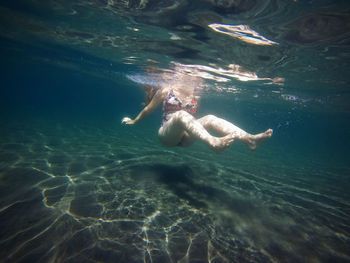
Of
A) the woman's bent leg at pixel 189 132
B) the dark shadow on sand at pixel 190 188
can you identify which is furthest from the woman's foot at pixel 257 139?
the dark shadow on sand at pixel 190 188

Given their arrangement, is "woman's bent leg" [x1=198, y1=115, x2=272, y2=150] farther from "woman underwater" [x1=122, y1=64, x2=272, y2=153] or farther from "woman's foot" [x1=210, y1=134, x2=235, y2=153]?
"woman's foot" [x1=210, y1=134, x2=235, y2=153]

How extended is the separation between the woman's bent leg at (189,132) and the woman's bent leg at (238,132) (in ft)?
1.21

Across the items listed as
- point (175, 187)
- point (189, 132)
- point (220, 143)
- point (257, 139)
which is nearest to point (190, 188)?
point (175, 187)

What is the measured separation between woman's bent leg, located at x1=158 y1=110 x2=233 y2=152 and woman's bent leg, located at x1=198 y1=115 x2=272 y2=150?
0.37 meters

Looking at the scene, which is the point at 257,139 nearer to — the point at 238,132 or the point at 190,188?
the point at 238,132

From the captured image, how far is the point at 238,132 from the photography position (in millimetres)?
4973

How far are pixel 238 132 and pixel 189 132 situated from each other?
144 centimetres

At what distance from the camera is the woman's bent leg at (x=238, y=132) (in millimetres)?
4746

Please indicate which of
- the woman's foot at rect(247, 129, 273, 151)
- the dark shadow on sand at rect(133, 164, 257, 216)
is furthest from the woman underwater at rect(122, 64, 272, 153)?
the dark shadow on sand at rect(133, 164, 257, 216)

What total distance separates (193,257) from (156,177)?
3.72 meters

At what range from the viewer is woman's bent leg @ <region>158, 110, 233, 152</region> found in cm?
426

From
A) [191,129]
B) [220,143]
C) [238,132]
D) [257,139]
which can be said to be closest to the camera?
[220,143]

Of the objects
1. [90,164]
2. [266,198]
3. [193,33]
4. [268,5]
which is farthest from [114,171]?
A: [268,5]

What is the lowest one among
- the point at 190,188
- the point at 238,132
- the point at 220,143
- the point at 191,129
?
the point at 190,188
